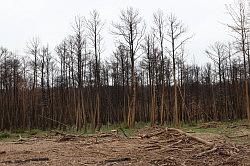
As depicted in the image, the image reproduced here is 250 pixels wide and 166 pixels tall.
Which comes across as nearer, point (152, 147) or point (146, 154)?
point (146, 154)

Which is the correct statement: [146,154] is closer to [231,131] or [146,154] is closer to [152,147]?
[152,147]

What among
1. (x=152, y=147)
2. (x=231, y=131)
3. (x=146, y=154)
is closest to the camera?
(x=146, y=154)

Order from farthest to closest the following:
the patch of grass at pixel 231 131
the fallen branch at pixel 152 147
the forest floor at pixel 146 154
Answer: the patch of grass at pixel 231 131 → the fallen branch at pixel 152 147 → the forest floor at pixel 146 154

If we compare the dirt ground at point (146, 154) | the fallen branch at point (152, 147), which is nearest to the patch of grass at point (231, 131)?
the dirt ground at point (146, 154)

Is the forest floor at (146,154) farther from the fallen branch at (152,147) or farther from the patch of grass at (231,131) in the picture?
the patch of grass at (231,131)

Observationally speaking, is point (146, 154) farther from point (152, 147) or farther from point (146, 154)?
point (152, 147)

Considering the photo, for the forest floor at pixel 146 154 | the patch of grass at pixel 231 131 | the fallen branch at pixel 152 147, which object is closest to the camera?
the forest floor at pixel 146 154

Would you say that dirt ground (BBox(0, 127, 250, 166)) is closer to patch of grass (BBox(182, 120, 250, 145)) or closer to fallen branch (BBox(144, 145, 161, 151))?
fallen branch (BBox(144, 145, 161, 151))

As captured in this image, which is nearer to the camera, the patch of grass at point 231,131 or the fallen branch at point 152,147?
the fallen branch at point 152,147

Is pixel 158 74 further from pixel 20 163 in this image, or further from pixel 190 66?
pixel 20 163

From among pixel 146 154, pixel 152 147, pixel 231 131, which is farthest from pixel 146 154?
pixel 231 131

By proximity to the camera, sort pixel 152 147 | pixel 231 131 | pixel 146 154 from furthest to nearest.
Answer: pixel 231 131 → pixel 152 147 → pixel 146 154

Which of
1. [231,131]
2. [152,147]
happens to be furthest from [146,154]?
[231,131]

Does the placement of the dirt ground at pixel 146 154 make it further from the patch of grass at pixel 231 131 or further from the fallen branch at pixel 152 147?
the patch of grass at pixel 231 131
